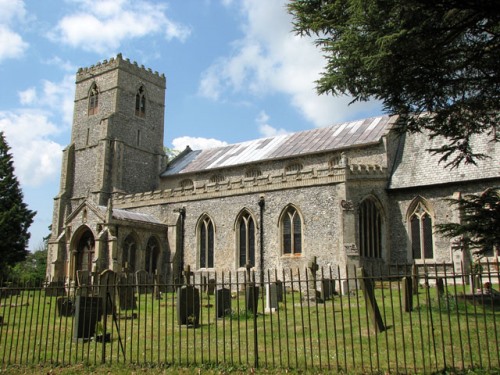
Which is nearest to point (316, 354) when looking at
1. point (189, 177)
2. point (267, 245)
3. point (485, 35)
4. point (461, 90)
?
point (461, 90)

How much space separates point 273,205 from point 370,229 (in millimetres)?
4671

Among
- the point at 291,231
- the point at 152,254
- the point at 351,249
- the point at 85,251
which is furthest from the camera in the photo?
the point at 85,251

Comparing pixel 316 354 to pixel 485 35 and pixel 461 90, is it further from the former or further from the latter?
pixel 485 35

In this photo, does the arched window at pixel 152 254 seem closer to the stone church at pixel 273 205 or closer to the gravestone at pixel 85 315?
the stone church at pixel 273 205

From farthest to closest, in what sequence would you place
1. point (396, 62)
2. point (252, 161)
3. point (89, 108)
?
point (89, 108) → point (252, 161) → point (396, 62)

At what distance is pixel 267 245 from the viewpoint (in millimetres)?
24719

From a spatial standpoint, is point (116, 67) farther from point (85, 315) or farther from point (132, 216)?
point (85, 315)

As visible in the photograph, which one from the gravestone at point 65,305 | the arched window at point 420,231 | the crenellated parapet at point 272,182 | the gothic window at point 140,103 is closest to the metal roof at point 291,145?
the crenellated parapet at point 272,182

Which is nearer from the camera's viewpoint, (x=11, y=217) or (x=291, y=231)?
(x=291, y=231)

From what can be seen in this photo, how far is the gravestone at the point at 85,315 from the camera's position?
11766 millimetres

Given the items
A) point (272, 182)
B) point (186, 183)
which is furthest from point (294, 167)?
point (186, 183)

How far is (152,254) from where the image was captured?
91.1 feet

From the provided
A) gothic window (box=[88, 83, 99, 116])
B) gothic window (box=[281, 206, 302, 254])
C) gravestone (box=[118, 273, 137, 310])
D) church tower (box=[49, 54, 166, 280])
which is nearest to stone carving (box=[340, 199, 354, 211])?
gothic window (box=[281, 206, 302, 254])

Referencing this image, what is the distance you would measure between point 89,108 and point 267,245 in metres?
20.5
